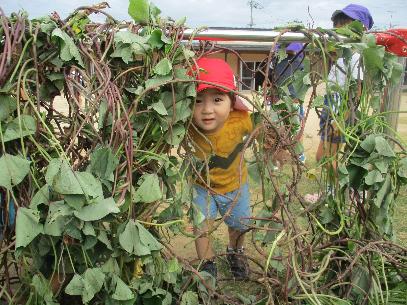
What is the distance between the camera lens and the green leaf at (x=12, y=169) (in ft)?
5.35

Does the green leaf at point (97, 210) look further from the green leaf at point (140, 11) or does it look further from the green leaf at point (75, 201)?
the green leaf at point (140, 11)

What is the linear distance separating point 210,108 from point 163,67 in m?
0.63

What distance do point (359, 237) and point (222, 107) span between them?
858mm

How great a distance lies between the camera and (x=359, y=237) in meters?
2.25

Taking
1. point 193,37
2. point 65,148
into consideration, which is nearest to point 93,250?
point 65,148

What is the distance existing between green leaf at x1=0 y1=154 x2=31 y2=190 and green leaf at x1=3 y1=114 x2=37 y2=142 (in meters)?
0.07

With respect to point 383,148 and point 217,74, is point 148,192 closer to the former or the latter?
point 217,74

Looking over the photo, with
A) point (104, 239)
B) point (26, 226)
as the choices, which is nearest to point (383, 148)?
point (104, 239)

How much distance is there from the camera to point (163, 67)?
1833mm

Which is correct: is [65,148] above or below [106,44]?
below

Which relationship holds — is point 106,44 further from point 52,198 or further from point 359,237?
point 359,237

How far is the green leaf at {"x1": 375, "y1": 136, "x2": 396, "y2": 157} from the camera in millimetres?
2002

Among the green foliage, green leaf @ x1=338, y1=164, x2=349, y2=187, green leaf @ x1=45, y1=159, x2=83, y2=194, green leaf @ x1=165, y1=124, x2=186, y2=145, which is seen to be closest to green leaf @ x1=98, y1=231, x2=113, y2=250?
the green foliage

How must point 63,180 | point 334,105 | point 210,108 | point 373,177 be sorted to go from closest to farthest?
1. point 63,180
2. point 373,177
3. point 334,105
4. point 210,108
